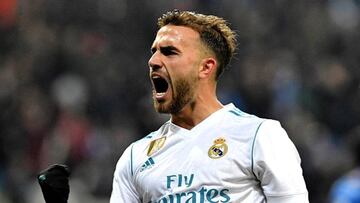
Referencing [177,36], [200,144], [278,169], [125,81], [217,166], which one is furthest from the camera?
[125,81]

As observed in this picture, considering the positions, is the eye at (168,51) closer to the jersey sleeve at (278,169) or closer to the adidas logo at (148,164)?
the adidas logo at (148,164)

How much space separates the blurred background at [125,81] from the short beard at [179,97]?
4504mm

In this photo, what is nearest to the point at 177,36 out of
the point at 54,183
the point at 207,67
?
the point at 207,67

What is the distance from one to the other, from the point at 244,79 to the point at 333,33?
139 centimetres

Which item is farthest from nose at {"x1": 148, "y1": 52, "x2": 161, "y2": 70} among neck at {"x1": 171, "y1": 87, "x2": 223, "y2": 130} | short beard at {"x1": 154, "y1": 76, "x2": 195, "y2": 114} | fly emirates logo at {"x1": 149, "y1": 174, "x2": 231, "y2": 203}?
fly emirates logo at {"x1": 149, "y1": 174, "x2": 231, "y2": 203}

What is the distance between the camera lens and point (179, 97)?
173 inches

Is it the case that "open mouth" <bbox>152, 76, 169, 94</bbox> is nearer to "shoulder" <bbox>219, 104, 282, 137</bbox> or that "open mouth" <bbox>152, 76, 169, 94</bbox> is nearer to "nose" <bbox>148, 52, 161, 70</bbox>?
A: "nose" <bbox>148, 52, 161, 70</bbox>

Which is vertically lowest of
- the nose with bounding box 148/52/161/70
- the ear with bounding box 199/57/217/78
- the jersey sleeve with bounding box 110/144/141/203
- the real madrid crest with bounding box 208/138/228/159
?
the jersey sleeve with bounding box 110/144/141/203

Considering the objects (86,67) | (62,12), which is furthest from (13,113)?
(62,12)

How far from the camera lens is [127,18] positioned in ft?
38.1

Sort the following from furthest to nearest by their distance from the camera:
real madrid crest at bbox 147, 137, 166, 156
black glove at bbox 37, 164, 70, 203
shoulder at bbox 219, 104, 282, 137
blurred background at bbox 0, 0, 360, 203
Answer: blurred background at bbox 0, 0, 360, 203
real madrid crest at bbox 147, 137, 166, 156
black glove at bbox 37, 164, 70, 203
shoulder at bbox 219, 104, 282, 137

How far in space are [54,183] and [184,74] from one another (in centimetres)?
72

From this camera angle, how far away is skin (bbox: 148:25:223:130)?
4.37 metres

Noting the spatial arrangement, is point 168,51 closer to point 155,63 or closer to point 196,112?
point 155,63
